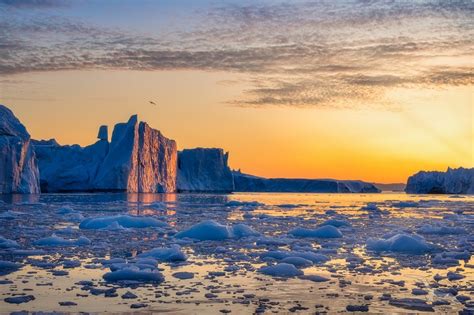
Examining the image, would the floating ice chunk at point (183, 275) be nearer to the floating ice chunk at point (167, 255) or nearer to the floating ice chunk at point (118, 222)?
the floating ice chunk at point (167, 255)

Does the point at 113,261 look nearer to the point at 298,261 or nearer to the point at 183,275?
the point at 183,275

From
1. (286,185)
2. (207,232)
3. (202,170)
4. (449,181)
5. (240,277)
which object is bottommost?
(240,277)

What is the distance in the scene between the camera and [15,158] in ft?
133

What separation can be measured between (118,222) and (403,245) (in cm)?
660

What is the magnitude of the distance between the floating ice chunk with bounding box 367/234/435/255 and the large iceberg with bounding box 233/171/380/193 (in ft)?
249

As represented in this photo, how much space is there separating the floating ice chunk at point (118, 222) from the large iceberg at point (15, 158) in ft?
98.4

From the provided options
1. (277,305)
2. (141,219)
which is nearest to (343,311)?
(277,305)

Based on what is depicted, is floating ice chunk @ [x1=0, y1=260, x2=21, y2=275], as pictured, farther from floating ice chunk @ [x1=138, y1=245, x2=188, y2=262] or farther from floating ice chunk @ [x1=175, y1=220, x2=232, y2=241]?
floating ice chunk @ [x1=175, y1=220, x2=232, y2=241]

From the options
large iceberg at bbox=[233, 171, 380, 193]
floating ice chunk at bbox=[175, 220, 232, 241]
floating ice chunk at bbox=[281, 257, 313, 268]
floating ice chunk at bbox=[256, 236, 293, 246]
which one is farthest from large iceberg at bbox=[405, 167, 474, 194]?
floating ice chunk at bbox=[281, 257, 313, 268]

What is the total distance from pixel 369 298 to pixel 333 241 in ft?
17.2

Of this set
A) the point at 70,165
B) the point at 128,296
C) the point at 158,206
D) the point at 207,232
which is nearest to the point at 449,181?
the point at 70,165

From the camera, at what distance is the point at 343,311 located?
4.51 m

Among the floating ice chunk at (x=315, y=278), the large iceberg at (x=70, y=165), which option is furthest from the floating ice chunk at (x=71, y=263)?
the large iceberg at (x=70, y=165)

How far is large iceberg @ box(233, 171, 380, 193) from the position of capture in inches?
3366
